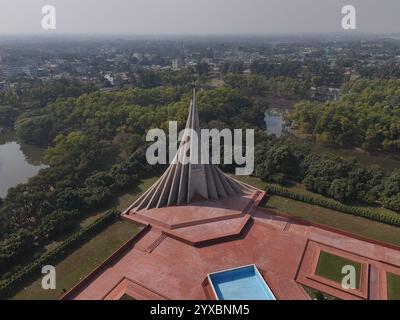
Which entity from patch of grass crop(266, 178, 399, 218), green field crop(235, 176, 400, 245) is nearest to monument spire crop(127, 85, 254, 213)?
green field crop(235, 176, 400, 245)

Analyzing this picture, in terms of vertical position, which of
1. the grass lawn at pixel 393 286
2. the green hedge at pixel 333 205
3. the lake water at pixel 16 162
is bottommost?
the grass lawn at pixel 393 286

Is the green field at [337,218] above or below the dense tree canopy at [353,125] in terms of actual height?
below

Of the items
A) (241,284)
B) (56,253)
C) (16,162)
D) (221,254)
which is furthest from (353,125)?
(16,162)

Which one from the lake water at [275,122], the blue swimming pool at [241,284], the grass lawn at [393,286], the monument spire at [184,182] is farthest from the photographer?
the lake water at [275,122]

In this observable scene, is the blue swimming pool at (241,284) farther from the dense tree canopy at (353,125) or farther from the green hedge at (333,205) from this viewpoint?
the dense tree canopy at (353,125)

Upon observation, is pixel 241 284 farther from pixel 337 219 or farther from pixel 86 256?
pixel 337 219

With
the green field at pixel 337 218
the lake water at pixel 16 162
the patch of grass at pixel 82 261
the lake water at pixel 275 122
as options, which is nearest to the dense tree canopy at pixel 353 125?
the lake water at pixel 275 122

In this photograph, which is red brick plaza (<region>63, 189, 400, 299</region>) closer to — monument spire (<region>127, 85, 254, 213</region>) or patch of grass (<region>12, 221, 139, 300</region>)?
monument spire (<region>127, 85, 254, 213</region>)

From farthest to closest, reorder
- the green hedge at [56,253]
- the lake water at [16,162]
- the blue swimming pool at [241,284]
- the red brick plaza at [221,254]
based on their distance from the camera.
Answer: the lake water at [16,162] < the green hedge at [56,253] < the red brick plaza at [221,254] < the blue swimming pool at [241,284]

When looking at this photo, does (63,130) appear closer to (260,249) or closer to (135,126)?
(135,126)
